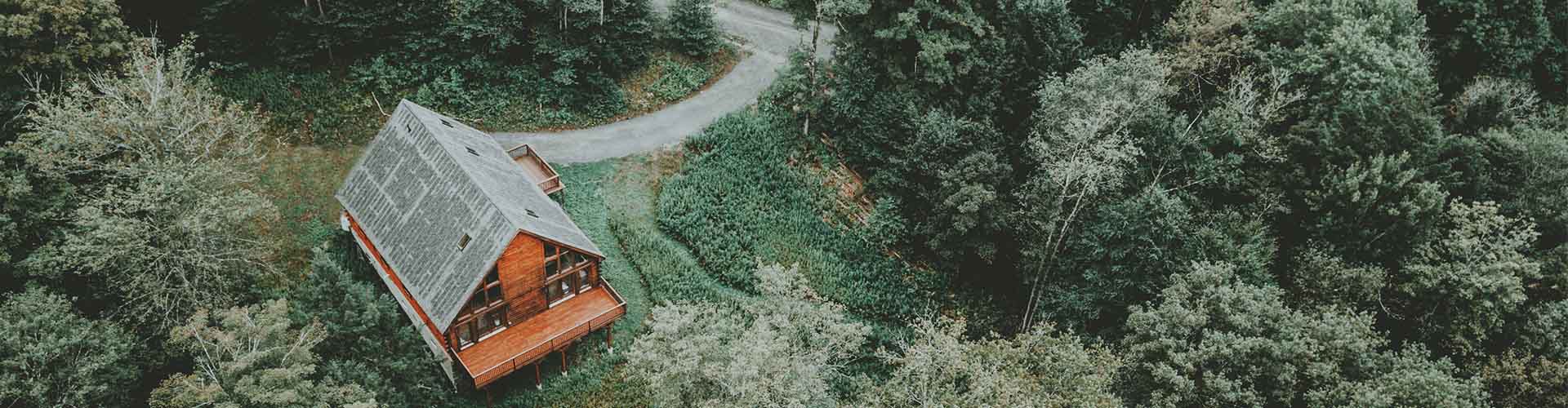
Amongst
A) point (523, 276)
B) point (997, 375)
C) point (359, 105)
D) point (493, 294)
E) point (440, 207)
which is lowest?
point (997, 375)

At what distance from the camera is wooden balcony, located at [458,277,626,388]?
3008cm

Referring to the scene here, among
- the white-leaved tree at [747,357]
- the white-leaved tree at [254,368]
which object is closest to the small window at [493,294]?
the white-leaved tree at [254,368]

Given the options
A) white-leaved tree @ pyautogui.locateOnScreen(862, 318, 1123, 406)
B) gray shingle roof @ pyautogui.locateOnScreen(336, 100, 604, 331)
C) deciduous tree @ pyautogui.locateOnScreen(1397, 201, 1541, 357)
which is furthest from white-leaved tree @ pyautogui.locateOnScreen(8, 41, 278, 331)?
deciduous tree @ pyautogui.locateOnScreen(1397, 201, 1541, 357)

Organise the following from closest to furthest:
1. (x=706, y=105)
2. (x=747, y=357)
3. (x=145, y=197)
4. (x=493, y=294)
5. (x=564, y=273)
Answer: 1. (x=747, y=357)
2. (x=145, y=197)
3. (x=493, y=294)
4. (x=564, y=273)
5. (x=706, y=105)

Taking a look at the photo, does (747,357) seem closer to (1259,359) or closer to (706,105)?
(1259,359)

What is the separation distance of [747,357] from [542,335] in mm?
9970

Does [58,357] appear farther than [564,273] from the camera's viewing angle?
No

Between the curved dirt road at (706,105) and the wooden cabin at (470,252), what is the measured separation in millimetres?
7929

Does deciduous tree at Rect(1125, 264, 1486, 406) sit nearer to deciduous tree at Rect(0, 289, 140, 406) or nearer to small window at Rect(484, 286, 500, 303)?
small window at Rect(484, 286, 500, 303)

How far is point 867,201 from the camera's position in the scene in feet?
141

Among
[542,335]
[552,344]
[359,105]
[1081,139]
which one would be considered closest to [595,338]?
[542,335]

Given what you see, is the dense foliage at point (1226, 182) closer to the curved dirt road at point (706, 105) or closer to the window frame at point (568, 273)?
the curved dirt road at point (706, 105)

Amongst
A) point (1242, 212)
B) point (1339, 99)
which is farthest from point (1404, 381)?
point (1339, 99)

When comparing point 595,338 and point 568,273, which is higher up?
point 568,273
